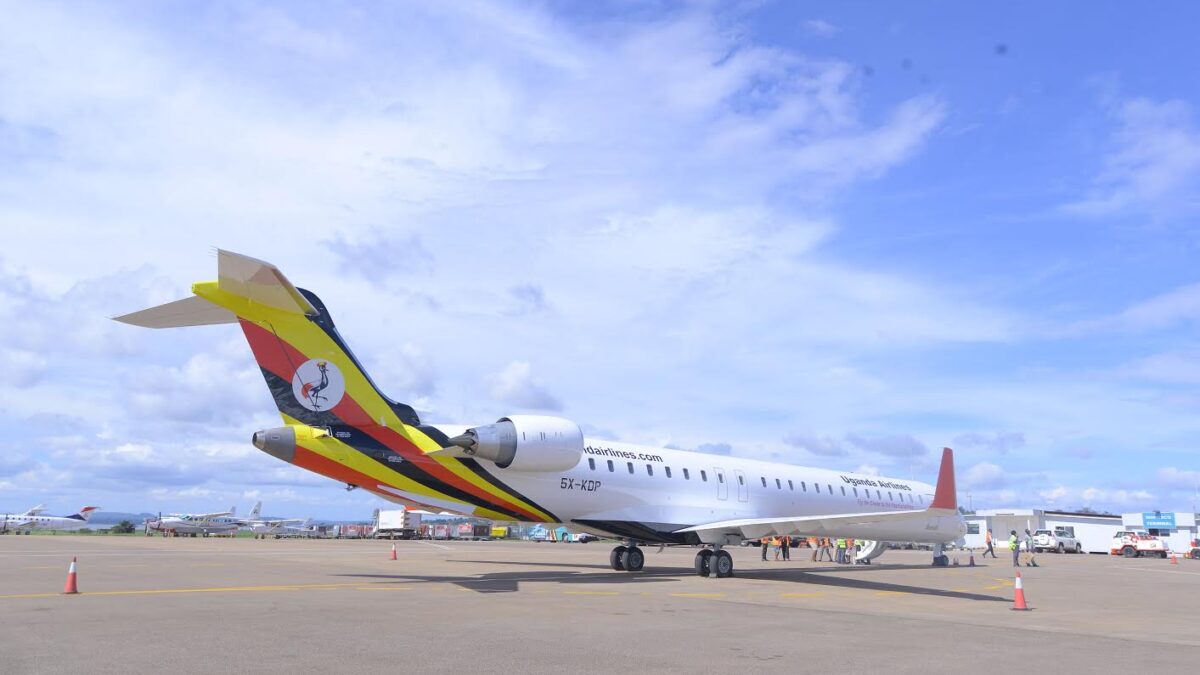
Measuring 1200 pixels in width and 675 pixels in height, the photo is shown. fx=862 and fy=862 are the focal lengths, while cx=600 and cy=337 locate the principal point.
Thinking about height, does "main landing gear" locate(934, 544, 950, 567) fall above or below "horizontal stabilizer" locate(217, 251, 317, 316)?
below

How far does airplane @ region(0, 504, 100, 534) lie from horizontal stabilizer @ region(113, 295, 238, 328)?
66.9 metres

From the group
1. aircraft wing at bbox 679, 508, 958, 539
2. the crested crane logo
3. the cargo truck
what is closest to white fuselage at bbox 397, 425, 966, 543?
aircraft wing at bbox 679, 508, 958, 539

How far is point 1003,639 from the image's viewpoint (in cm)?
1105

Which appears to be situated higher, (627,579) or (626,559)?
(626,559)

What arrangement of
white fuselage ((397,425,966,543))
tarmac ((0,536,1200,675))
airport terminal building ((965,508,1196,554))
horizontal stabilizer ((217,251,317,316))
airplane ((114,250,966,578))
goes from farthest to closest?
airport terminal building ((965,508,1196,554))
white fuselage ((397,425,966,543))
airplane ((114,250,966,578))
horizontal stabilizer ((217,251,317,316))
tarmac ((0,536,1200,675))

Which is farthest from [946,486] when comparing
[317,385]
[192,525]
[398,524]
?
[192,525]

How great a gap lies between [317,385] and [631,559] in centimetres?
1027

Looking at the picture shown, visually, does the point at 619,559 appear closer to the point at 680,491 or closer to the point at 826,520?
the point at 680,491

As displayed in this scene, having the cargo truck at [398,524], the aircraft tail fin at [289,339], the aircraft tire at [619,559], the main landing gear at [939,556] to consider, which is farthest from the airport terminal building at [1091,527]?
the aircraft tail fin at [289,339]

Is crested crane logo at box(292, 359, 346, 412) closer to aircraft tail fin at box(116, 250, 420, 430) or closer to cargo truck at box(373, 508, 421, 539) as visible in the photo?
aircraft tail fin at box(116, 250, 420, 430)

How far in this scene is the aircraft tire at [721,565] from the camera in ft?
70.2

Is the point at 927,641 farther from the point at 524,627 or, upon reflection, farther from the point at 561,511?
the point at 561,511

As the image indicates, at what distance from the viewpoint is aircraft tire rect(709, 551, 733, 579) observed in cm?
2141

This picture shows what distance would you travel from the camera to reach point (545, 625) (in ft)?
36.6
